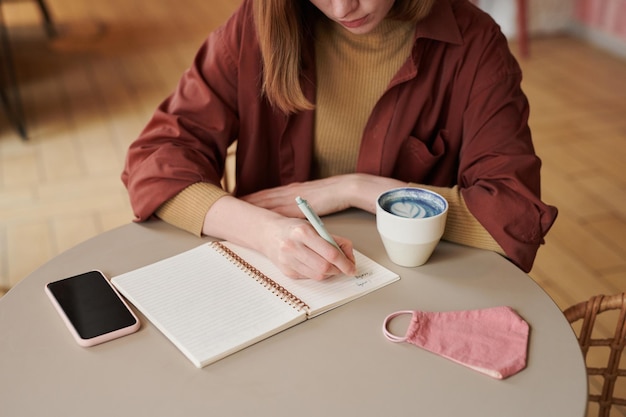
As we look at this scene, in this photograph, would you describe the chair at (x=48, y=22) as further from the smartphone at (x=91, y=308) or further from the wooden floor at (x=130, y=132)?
the smartphone at (x=91, y=308)

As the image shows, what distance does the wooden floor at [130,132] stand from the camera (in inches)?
96.8

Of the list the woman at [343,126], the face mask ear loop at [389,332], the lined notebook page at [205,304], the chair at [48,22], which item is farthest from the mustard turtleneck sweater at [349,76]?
the chair at [48,22]

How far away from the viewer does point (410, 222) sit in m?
1.03

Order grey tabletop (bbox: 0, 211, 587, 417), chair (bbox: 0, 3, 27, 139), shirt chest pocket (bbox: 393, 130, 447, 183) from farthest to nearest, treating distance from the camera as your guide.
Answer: chair (bbox: 0, 3, 27, 139), shirt chest pocket (bbox: 393, 130, 447, 183), grey tabletop (bbox: 0, 211, 587, 417)

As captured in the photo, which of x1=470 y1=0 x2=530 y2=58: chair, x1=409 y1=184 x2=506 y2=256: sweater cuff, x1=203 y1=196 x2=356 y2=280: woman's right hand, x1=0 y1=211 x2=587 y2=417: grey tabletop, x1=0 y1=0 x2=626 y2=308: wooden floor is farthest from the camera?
x1=470 y1=0 x2=530 y2=58: chair

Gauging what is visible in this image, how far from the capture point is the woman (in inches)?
45.4

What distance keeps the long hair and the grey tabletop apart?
1.44 ft

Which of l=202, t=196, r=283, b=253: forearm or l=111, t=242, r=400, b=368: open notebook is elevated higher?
l=202, t=196, r=283, b=253: forearm

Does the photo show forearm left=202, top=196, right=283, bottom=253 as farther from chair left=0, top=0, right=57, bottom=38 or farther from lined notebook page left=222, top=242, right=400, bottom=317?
chair left=0, top=0, right=57, bottom=38

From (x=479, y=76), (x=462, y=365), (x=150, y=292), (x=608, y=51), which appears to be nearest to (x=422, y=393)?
(x=462, y=365)

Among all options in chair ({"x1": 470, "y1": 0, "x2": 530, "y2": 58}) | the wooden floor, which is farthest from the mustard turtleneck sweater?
chair ({"x1": 470, "y1": 0, "x2": 530, "y2": 58})

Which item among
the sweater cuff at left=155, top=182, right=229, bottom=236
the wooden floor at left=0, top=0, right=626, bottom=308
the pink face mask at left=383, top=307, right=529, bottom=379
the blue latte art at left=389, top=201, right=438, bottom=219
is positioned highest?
the blue latte art at left=389, top=201, right=438, bottom=219

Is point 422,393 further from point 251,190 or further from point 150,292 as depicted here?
point 251,190

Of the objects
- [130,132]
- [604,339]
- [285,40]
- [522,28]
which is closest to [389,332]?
[604,339]
